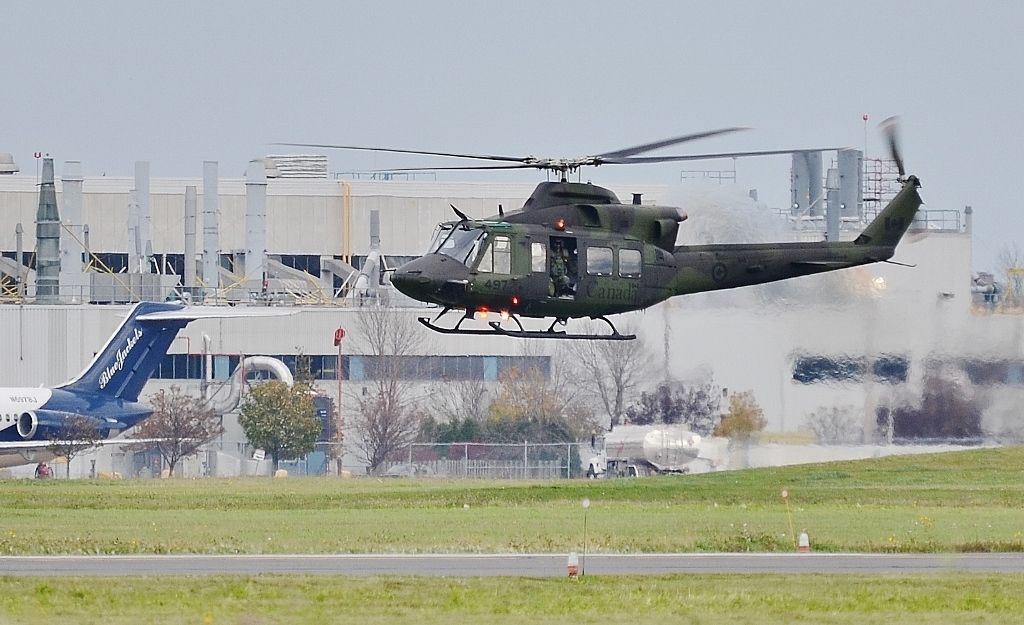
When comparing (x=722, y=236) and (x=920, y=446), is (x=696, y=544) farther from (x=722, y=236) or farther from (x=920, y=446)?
(x=920, y=446)

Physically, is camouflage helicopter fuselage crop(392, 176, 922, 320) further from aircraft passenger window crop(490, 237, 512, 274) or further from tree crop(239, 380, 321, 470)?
tree crop(239, 380, 321, 470)

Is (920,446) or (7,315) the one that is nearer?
(920,446)

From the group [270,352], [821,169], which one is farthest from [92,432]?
[821,169]

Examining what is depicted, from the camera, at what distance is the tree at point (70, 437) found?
59844 mm

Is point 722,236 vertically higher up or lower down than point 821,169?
lower down

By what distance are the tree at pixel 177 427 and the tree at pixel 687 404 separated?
20.2 m

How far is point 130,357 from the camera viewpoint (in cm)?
6241

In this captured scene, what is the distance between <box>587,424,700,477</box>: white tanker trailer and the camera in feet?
198

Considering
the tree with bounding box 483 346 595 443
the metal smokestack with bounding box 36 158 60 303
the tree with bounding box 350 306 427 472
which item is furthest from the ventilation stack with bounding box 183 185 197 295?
the tree with bounding box 483 346 595 443

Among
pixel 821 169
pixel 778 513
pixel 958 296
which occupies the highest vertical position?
pixel 821 169

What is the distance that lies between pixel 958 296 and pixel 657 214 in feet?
69.7

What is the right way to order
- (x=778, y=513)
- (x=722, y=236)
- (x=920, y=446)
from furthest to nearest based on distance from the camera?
(x=920, y=446) → (x=722, y=236) → (x=778, y=513)

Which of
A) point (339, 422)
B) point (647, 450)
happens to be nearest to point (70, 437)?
point (647, 450)

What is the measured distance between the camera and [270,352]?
84812 millimetres
